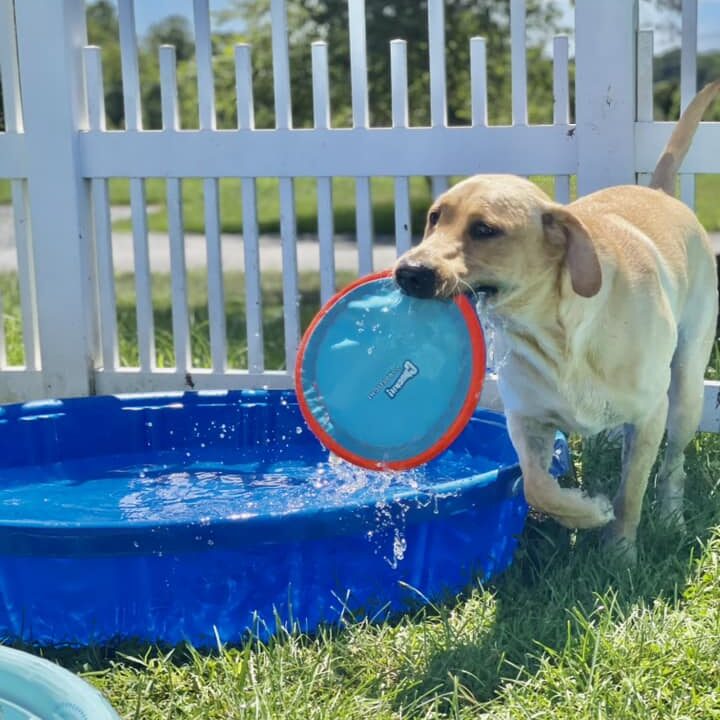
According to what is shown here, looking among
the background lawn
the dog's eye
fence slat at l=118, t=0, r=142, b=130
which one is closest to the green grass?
the dog's eye

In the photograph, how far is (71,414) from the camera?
5148 mm

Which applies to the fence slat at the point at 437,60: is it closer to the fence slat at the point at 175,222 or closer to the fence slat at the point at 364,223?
the fence slat at the point at 364,223

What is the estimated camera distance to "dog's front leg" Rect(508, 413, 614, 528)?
3852mm

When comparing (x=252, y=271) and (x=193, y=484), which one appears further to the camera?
(x=252, y=271)

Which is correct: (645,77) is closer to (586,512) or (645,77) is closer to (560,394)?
(560,394)

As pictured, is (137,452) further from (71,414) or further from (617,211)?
(617,211)

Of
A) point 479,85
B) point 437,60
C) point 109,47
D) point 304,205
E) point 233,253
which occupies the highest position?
point 437,60

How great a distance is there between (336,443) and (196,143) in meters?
2.01

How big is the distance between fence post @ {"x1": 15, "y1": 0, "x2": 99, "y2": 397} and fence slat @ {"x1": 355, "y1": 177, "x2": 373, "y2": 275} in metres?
1.25

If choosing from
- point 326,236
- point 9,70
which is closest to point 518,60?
point 326,236

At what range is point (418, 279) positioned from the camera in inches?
135

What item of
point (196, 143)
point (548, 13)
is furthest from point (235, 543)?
point (548, 13)

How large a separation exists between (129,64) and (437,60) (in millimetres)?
1395

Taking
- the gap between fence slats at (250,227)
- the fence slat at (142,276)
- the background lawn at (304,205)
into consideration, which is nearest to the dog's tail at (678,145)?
the gap between fence slats at (250,227)
